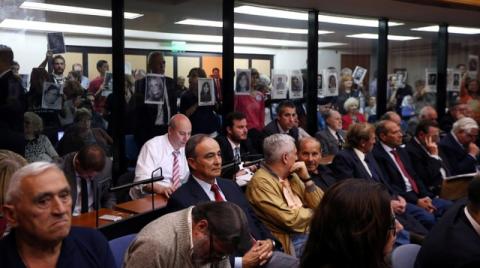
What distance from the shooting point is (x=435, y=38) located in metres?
8.27

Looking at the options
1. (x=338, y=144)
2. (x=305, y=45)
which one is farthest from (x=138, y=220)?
(x=305, y=45)

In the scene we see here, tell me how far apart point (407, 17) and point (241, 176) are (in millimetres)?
4590

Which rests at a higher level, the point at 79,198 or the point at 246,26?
the point at 246,26

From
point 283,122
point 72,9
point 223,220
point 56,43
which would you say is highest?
point 72,9

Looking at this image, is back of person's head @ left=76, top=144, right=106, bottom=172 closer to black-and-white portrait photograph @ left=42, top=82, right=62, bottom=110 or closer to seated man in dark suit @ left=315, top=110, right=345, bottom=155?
black-and-white portrait photograph @ left=42, top=82, right=62, bottom=110

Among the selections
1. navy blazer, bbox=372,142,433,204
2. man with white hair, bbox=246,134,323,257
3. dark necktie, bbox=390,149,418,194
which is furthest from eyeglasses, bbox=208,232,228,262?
dark necktie, bbox=390,149,418,194

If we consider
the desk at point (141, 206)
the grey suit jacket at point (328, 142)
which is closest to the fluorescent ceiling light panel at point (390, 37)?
the grey suit jacket at point (328, 142)

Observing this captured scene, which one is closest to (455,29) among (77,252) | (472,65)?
(472,65)

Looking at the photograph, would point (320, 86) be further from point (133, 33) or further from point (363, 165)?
point (133, 33)

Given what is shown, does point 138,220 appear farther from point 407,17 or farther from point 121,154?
point 407,17

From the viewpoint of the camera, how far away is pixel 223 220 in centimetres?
193

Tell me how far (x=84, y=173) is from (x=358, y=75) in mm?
4764

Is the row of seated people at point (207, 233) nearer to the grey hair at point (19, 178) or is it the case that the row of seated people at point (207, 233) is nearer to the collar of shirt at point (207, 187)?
the grey hair at point (19, 178)

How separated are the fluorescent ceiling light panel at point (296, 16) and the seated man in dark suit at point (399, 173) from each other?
2.00 m
